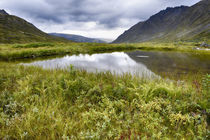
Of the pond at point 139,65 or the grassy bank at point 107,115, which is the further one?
the pond at point 139,65

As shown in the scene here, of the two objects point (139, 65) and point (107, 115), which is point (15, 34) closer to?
point (139, 65)

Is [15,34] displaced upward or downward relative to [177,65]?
upward

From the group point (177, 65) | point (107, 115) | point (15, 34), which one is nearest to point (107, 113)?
point (107, 115)

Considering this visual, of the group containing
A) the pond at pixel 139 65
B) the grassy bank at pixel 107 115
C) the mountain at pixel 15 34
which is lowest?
the grassy bank at pixel 107 115

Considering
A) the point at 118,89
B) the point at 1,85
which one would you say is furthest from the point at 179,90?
the point at 1,85

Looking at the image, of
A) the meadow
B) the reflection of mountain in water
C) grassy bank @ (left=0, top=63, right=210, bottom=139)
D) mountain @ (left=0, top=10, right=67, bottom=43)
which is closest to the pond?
the reflection of mountain in water

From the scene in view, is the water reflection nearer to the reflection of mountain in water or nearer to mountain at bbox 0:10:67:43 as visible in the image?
the reflection of mountain in water

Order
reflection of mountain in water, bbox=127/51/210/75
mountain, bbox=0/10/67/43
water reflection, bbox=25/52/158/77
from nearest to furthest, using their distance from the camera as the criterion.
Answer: water reflection, bbox=25/52/158/77, reflection of mountain in water, bbox=127/51/210/75, mountain, bbox=0/10/67/43

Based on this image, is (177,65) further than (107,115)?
Yes

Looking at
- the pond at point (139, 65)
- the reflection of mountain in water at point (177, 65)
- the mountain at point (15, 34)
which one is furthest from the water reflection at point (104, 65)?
the mountain at point (15, 34)

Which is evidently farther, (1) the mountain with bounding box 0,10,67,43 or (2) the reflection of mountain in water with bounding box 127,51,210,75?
(1) the mountain with bounding box 0,10,67,43

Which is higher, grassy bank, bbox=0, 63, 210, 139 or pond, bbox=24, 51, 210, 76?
pond, bbox=24, 51, 210, 76

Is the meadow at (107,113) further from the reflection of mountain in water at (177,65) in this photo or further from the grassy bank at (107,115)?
the reflection of mountain in water at (177,65)

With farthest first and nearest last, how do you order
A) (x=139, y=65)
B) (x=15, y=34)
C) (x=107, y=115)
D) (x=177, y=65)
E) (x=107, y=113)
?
(x=15, y=34) < (x=139, y=65) < (x=177, y=65) < (x=107, y=113) < (x=107, y=115)
